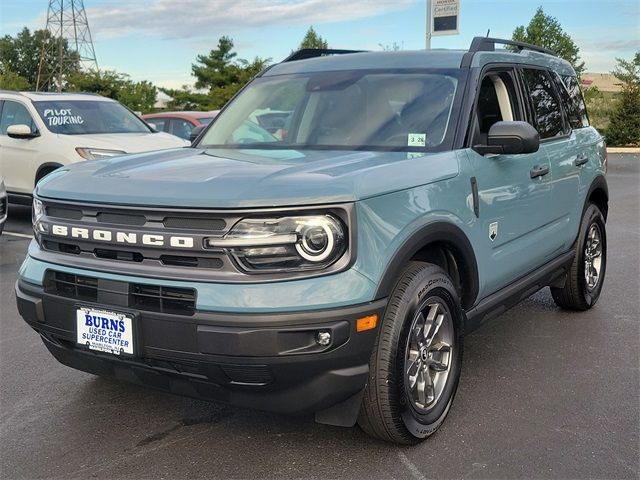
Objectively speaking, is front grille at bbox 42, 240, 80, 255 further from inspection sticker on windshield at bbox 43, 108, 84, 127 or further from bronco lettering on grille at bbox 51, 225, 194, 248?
inspection sticker on windshield at bbox 43, 108, 84, 127

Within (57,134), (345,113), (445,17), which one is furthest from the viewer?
(445,17)

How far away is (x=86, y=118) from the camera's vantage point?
991 centimetres

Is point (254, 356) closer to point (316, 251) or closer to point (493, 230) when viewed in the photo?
point (316, 251)

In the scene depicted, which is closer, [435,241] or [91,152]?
[435,241]

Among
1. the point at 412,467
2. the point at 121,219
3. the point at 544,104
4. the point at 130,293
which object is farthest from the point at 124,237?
the point at 544,104

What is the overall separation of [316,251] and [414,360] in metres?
0.86

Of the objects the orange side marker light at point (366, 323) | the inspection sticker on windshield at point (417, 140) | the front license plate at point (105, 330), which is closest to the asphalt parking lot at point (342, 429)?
the front license plate at point (105, 330)

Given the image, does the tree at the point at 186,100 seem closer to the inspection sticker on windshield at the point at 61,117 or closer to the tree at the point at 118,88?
the tree at the point at 118,88

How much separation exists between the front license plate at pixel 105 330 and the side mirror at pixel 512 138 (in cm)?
209

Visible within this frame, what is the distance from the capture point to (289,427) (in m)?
3.50

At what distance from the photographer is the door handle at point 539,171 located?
4250mm

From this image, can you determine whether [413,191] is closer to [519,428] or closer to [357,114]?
[357,114]

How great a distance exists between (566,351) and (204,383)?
108 inches

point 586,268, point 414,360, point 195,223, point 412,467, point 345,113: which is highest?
point 345,113
